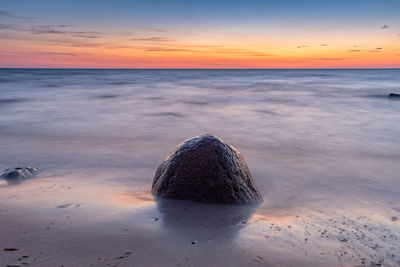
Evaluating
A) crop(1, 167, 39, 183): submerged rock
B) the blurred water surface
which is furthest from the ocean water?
crop(1, 167, 39, 183): submerged rock

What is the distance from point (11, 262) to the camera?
1.97m

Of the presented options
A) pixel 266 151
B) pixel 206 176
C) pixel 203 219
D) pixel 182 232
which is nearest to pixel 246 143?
pixel 266 151

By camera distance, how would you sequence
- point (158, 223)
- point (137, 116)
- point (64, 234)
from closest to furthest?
point (64, 234), point (158, 223), point (137, 116)

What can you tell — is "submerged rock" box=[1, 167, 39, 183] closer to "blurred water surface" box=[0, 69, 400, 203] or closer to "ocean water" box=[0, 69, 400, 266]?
"ocean water" box=[0, 69, 400, 266]

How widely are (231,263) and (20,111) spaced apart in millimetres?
11532

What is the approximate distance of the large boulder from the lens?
2.98 meters

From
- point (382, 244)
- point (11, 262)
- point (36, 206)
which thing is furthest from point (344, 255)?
point (36, 206)

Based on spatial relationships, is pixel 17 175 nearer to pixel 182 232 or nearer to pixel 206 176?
pixel 206 176

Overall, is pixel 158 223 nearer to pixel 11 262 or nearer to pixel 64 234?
pixel 64 234

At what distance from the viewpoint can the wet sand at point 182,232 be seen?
2.07 meters

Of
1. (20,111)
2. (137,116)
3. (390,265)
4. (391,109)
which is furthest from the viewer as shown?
(391,109)

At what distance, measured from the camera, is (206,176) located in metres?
3.00

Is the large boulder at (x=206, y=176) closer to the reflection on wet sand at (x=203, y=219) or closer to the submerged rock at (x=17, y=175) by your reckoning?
the reflection on wet sand at (x=203, y=219)

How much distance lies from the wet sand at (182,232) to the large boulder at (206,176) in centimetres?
10
